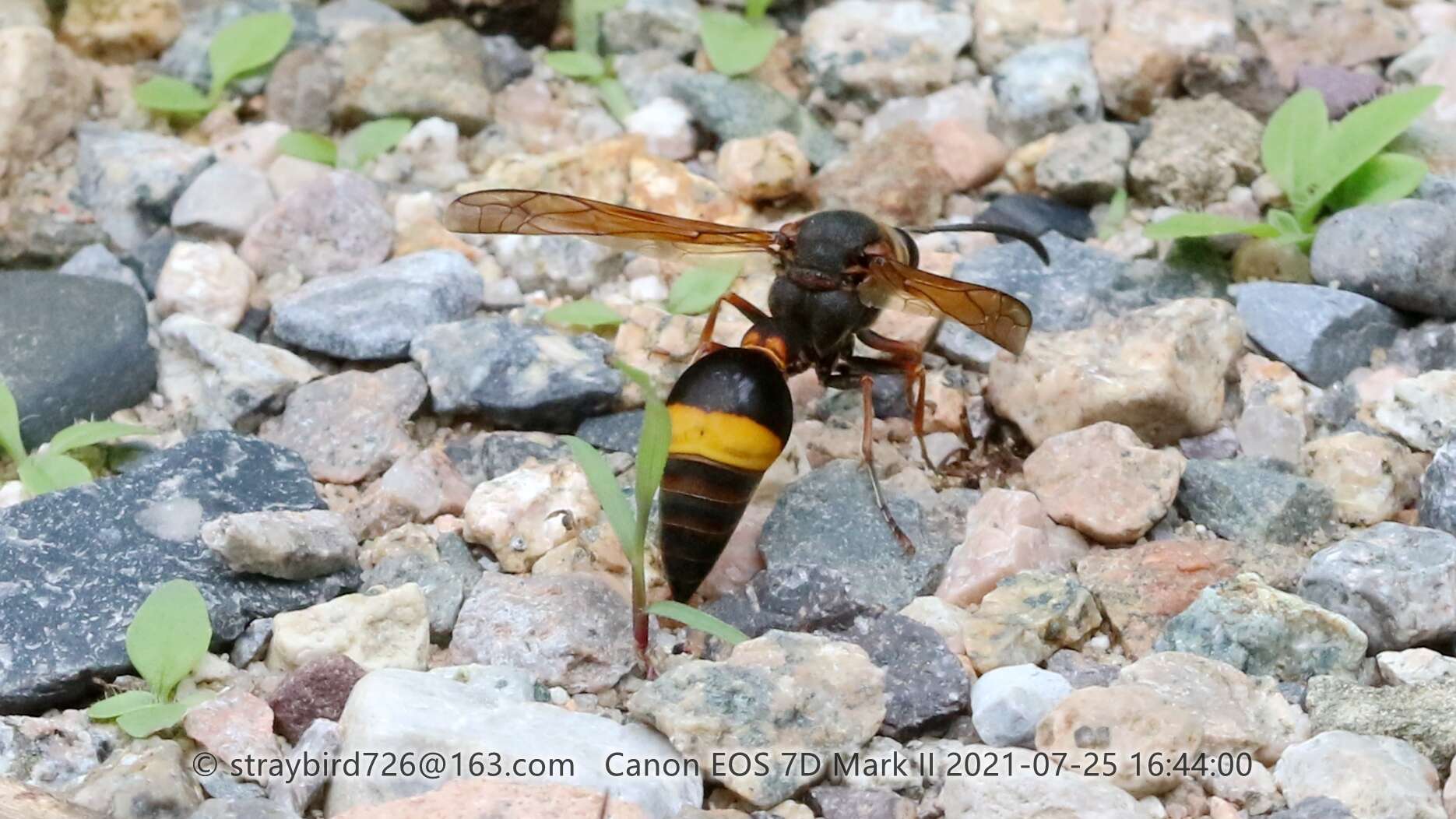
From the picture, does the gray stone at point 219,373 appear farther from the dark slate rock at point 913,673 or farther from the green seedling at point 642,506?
the dark slate rock at point 913,673

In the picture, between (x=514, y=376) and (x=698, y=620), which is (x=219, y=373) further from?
(x=698, y=620)

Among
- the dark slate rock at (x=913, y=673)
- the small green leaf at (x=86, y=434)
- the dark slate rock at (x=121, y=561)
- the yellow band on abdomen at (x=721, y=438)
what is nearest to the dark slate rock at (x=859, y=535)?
the dark slate rock at (x=913, y=673)

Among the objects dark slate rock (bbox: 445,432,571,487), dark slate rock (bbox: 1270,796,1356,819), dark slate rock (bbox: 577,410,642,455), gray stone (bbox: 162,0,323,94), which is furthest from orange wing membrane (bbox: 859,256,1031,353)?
gray stone (bbox: 162,0,323,94)

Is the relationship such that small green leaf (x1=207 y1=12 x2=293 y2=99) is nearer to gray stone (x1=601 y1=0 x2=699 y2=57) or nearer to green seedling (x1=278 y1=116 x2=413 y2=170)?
green seedling (x1=278 y1=116 x2=413 y2=170)

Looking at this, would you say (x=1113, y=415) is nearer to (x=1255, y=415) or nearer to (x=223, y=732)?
(x=1255, y=415)

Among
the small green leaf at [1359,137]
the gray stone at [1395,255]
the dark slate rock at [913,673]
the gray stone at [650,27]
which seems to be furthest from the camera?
the gray stone at [650,27]

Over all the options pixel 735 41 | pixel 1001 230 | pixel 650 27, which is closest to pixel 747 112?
pixel 735 41
